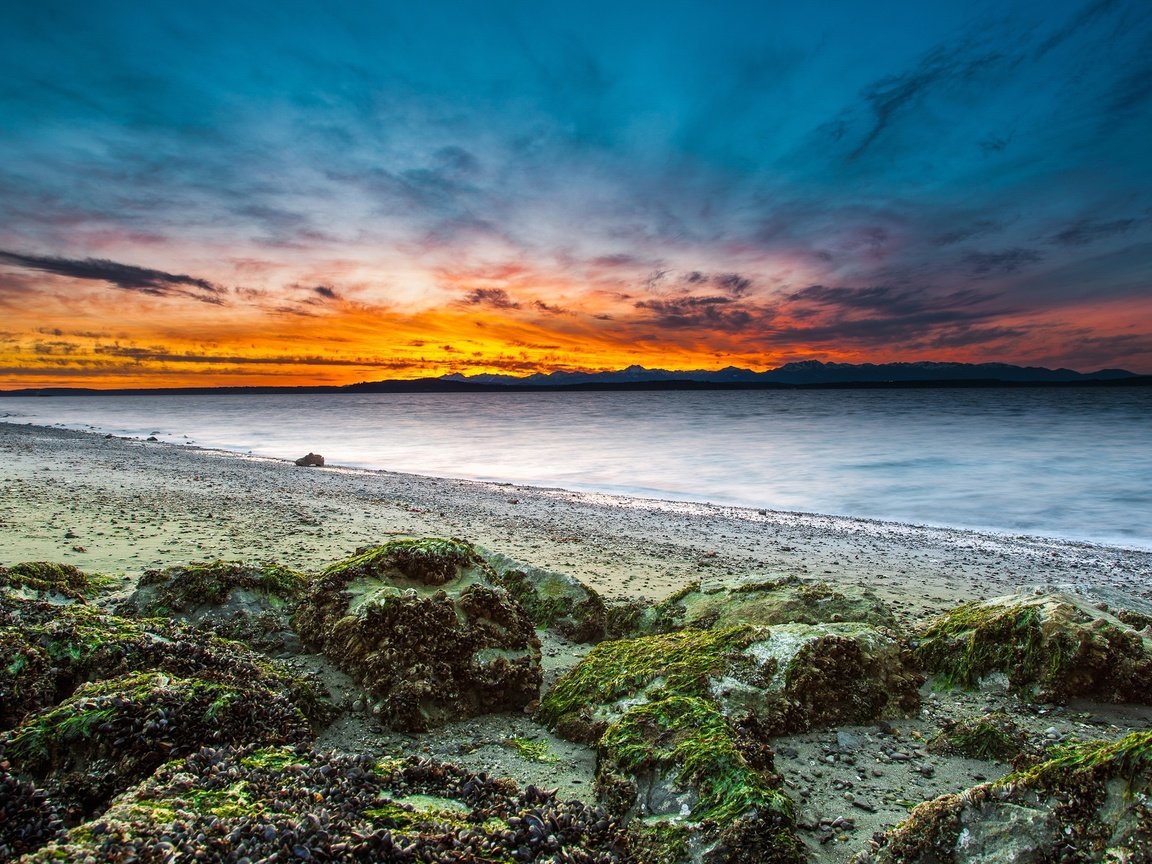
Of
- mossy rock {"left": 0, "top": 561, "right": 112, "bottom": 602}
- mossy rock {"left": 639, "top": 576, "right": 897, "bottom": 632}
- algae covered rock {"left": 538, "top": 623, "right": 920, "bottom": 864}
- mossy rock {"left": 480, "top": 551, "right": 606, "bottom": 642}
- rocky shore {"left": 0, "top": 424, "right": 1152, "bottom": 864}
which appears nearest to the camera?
rocky shore {"left": 0, "top": 424, "right": 1152, "bottom": 864}

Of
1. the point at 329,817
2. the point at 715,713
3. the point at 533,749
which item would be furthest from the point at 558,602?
the point at 329,817

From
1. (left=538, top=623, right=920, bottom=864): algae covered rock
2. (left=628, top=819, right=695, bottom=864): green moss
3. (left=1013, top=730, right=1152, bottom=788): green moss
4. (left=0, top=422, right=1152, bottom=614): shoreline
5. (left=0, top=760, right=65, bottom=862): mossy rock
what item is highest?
(left=1013, top=730, right=1152, bottom=788): green moss

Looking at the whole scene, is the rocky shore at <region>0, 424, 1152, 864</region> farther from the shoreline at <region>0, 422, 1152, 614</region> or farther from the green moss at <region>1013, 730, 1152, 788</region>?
the shoreline at <region>0, 422, 1152, 614</region>

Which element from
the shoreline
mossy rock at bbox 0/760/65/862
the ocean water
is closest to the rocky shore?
mossy rock at bbox 0/760/65/862

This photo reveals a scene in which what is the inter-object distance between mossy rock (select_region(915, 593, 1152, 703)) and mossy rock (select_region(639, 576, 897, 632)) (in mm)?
571

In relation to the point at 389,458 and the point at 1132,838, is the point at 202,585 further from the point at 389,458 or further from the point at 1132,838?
the point at 389,458

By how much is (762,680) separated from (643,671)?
2.80 feet

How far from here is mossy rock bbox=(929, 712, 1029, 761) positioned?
13.8 ft

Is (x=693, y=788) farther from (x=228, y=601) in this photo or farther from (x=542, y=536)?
(x=542, y=536)

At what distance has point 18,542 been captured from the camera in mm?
9359

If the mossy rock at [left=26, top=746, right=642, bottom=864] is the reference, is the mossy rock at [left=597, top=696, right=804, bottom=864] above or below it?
below

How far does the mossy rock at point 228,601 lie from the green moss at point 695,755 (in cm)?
296

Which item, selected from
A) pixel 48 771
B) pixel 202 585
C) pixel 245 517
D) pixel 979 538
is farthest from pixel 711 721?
pixel 979 538

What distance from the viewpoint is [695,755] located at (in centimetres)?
338
